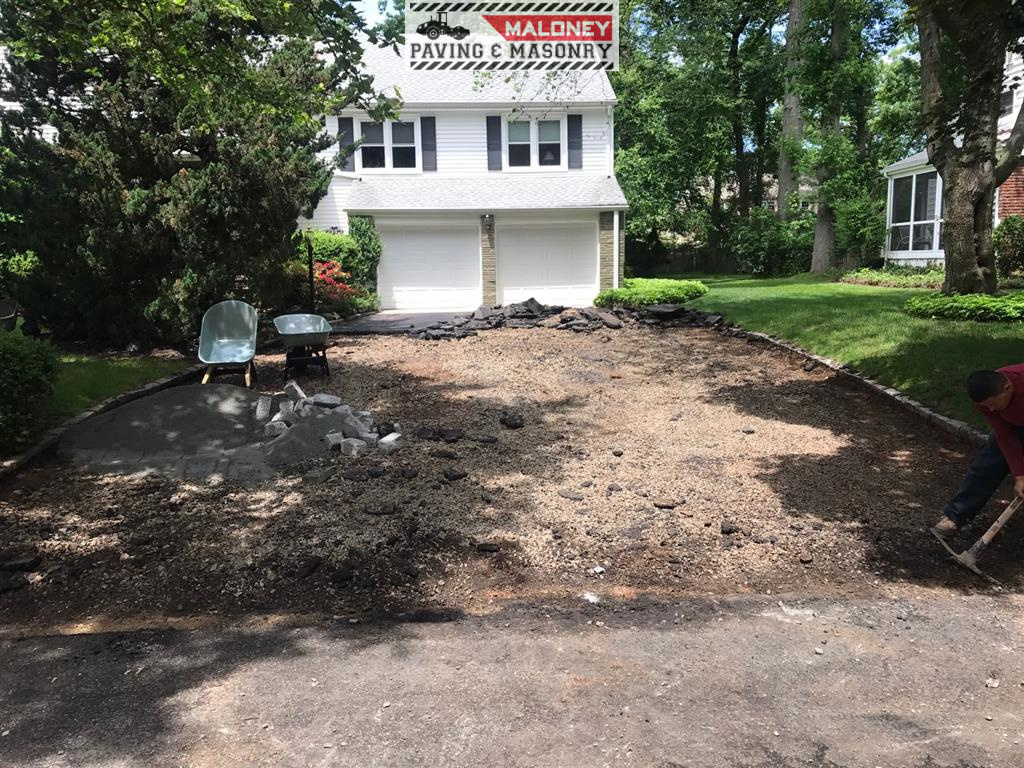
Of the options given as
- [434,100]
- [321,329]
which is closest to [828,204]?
[434,100]

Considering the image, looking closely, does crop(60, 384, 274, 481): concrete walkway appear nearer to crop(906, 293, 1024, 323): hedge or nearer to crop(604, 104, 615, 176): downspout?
Answer: crop(906, 293, 1024, 323): hedge

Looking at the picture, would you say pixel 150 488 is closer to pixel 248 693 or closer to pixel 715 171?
pixel 248 693

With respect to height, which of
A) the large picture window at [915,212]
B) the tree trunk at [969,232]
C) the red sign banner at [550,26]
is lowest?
the tree trunk at [969,232]

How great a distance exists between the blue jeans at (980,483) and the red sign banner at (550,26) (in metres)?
11.3

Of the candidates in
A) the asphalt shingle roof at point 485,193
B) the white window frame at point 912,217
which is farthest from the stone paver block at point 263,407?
the white window frame at point 912,217

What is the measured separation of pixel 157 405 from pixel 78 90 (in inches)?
283

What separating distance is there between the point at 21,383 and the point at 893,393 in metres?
8.83

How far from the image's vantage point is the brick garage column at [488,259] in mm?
21844

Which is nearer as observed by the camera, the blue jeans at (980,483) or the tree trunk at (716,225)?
the blue jeans at (980,483)

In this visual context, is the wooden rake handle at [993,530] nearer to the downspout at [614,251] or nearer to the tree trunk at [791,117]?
the downspout at [614,251]

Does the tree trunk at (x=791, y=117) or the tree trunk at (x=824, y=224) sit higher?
the tree trunk at (x=791, y=117)

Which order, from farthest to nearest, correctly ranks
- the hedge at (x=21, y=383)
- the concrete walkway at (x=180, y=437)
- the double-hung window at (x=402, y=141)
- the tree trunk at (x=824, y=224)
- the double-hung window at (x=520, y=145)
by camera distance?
the tree trunk at (x=824, y=224), the double-hung window at (x=520, y=145), the double-hung window at (x=402, y=141), the concrete walkway at (x=180, y=437), the hedge at (x=21, y=383)

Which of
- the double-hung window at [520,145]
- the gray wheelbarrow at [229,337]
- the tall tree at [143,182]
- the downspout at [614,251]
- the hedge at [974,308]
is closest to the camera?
the gray wheelbarrow at [229,337]

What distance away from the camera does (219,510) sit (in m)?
5.49
